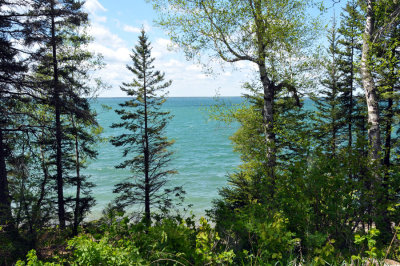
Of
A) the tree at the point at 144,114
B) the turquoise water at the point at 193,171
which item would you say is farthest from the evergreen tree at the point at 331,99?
the tree at the point at 144,114

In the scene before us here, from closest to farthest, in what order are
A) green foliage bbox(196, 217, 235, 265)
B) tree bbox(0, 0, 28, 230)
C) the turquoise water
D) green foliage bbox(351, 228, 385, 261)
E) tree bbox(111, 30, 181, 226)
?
1. green foliage bbox(351, 228, 385, 261)
2. green foliage bbox(196, 217, 235, 265)
3. tree bbox(0, 0, 28, 230)
4. tree bbox(111, 30, 181, 226)
5. the turquoise water

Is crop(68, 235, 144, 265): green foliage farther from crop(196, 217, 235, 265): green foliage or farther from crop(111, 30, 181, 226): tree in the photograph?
crop(111, 30, 181, 226): tree

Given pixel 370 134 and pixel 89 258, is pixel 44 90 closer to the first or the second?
pixel 89 258

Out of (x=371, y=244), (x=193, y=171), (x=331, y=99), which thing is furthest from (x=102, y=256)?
(x=193, y=171)

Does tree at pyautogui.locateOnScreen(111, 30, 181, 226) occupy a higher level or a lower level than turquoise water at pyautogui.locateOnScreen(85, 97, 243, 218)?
higher

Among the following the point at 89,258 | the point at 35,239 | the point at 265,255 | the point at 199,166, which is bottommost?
the point at 199,166

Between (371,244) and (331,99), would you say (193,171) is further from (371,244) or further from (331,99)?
(371,244)

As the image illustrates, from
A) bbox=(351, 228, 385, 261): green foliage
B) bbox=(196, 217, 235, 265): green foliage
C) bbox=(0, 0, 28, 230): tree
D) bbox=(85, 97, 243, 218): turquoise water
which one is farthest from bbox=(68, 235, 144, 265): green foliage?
bbox=(85, 97, 243, 218): turquoise water

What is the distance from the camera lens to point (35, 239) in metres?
8.19

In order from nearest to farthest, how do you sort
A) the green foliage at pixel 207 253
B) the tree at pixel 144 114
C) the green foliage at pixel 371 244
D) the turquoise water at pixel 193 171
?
1. the green foliage at pixel 371 244
2. the green foliage at pixel 207 253
3. the tree at pixel 144 114
4. the turquoise water at pixel 193 171

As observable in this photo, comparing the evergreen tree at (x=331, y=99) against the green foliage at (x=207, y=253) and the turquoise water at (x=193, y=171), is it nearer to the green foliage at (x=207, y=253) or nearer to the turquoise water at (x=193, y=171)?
the turquoise water at (x=193, y=171)

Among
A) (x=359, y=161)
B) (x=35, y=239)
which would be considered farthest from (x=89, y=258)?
(x=35, y=239)

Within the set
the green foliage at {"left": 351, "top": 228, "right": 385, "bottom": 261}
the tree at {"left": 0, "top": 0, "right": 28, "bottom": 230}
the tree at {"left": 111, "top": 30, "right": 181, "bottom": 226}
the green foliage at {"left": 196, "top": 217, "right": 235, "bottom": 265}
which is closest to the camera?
the green foliage at {"left": 351, "top": 228, "right": 385, "bottom": 261}

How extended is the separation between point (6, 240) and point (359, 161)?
27.4ft
